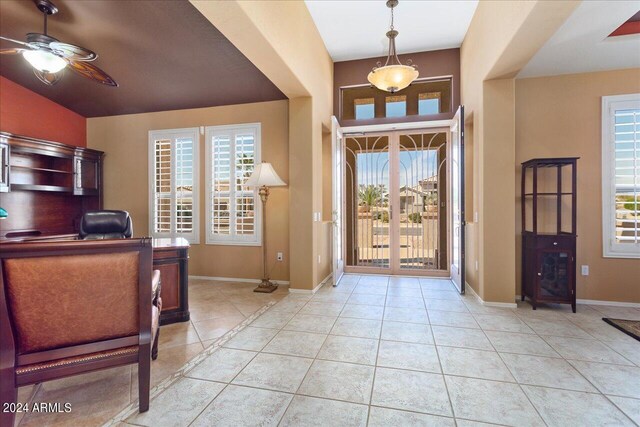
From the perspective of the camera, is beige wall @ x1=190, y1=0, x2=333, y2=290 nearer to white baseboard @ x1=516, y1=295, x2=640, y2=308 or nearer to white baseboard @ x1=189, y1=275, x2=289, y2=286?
white baseboard @ x1=189, y1=275, x2=289, y2=286

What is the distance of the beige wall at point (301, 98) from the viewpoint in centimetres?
292

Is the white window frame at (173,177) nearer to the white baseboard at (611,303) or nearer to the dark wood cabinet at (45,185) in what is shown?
the dark wood cabinet at (45,185)

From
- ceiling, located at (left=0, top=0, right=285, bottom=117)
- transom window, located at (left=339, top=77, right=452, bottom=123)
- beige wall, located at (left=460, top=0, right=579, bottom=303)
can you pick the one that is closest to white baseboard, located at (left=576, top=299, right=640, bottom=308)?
beige wall, located at (left=460, top=0, right=579, bottom=303)

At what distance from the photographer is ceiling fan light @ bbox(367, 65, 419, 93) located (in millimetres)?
3266

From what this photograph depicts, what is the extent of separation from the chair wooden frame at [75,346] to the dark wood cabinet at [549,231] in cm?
389

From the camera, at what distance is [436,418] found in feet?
5.43

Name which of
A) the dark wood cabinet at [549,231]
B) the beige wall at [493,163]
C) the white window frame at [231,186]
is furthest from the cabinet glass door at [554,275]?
the white window frame at [231,186]

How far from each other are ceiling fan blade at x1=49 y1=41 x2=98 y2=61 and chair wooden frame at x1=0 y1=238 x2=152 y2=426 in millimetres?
2167

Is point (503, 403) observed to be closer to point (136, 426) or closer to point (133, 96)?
point (136, 426)

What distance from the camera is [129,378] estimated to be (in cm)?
207

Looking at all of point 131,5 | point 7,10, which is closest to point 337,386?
point 131,5

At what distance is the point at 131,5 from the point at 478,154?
4227 mm

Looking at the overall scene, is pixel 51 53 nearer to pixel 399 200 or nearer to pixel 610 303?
pixel 399 200

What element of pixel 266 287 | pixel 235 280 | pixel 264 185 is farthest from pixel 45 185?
pixel 266 287
